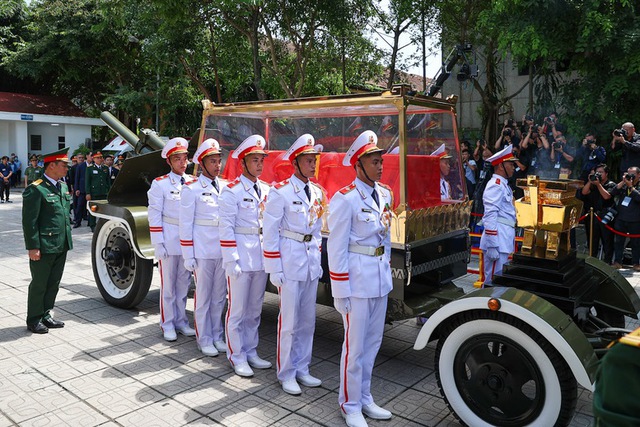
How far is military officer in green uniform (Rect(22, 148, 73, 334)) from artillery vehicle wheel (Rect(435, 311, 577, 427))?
13.3 feet

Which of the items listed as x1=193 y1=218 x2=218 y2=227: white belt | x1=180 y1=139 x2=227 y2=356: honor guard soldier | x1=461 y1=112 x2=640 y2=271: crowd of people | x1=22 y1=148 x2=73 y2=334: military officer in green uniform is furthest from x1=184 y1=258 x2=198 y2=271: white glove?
→ x1=461 y1=112 x2=640 y2=271: crowd of people

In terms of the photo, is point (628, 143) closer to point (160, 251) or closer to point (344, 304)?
point (344, 304)

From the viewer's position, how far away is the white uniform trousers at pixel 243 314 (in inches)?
185

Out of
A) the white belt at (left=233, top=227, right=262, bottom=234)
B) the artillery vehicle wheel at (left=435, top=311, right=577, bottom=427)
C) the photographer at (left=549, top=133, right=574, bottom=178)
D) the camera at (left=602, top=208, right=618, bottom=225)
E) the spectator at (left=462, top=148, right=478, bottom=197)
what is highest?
the photographer at (left=549, top=133, right=574, bottom=178)

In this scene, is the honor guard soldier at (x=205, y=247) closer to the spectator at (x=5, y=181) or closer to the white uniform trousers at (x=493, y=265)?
the white uniform trousers at (x=493, y=265)

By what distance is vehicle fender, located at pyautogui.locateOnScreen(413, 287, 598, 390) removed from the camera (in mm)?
3182

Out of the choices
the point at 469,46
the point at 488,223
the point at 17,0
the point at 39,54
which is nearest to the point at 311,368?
the point at 488,223

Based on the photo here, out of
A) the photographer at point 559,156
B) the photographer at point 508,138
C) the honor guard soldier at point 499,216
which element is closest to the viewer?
the honor guard soldier at point 499,216

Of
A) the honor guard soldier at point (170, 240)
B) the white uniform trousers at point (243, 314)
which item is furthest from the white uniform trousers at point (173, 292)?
the white uniform trousers at point (243, 314)

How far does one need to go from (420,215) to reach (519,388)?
1.71 m

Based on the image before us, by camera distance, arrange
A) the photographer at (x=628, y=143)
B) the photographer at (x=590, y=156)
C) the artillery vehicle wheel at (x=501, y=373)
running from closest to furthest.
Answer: the artillery vehicle wheel at (x=501, y=373), the photographer at (x=628, y=143), the photographer at (x=590, y=156)

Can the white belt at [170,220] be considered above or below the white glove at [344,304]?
above

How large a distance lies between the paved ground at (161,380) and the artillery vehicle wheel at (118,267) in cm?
22

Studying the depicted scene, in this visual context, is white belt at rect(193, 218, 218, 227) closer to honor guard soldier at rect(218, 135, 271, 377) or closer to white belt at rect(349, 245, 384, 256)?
honor guard soldier at rect(218, 135, 271, 377)
